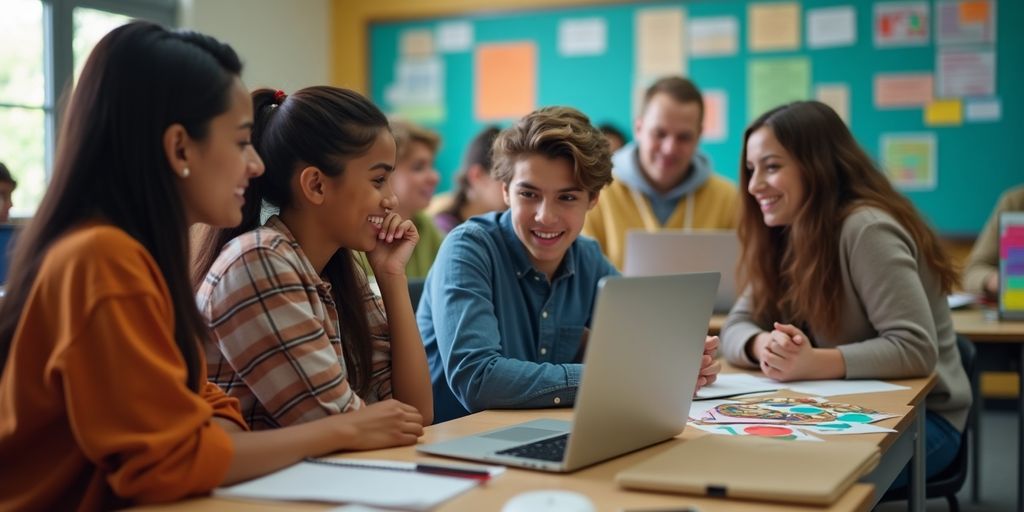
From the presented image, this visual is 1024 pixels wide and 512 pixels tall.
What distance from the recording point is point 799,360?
2.15 meters

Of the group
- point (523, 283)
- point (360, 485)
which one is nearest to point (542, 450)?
point (360, 485)

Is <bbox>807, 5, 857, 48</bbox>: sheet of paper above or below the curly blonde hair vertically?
above

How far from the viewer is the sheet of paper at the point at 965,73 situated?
16.2 ft

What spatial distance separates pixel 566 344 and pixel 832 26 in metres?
3.64

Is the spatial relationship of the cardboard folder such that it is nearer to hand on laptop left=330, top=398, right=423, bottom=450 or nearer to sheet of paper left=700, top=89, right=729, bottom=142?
hand on laptop left=330, top=398, right=423, bottom=450

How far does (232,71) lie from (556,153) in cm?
77

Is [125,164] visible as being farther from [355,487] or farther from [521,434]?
[521,434]

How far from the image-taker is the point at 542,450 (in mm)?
1398

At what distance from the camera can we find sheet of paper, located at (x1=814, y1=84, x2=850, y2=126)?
5.21 metres

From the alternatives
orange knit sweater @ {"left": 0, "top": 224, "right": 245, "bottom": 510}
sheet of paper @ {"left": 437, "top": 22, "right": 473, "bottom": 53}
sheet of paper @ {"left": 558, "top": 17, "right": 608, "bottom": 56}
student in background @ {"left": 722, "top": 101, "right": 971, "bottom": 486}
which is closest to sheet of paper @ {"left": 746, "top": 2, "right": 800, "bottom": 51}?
sheet of paper @ {"left": 558, "top": 17, "right": 608, "bottom": 56}

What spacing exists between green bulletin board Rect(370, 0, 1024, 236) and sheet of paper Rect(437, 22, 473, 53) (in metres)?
0.01

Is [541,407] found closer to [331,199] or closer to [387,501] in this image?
[331,199]

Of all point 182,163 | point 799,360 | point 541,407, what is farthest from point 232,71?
point 799,360

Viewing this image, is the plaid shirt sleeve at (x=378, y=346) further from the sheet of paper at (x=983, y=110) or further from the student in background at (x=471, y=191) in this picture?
the sheet of paper at (x=983, y=110)
